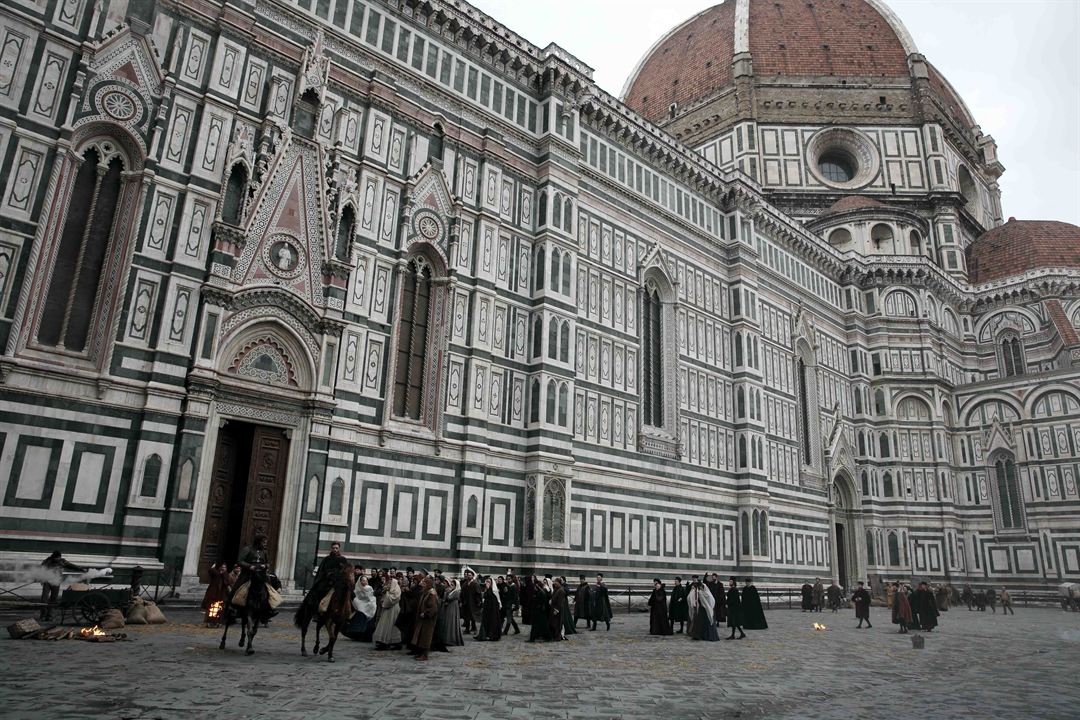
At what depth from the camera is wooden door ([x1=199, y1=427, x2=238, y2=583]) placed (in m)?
16.9

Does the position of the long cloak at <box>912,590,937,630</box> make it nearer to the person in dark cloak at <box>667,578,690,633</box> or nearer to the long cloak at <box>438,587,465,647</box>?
the person in dark cloak at <box>667,578,690,633</box>

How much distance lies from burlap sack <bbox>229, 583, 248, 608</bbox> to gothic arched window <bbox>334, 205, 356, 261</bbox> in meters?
11.1

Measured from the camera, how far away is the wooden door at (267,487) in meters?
17.5

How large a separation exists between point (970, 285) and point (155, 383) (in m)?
48.6

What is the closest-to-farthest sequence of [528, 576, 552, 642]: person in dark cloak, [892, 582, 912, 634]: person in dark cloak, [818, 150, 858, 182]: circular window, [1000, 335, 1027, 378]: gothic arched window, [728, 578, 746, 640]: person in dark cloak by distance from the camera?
[528, 576, 552, 642]: person in dark cloak < [728, 578, 746, 640]: person in dark cloak < [892, 582, 912, 634]: person in dark cloak < [1000, 335, 1027, 378]: gothic arched window < [818, 150, 858, 182]: circular window

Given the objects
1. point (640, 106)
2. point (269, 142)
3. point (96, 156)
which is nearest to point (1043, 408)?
point (640, 106)

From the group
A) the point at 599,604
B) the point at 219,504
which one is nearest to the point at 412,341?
the point at 219,504

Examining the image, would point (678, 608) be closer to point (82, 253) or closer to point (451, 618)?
point (451, 618)

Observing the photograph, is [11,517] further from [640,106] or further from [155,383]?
[640,106]

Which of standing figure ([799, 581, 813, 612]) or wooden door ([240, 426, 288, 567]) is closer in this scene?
wooden door ([240, 426, 288, 567])

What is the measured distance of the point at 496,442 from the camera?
2273cm

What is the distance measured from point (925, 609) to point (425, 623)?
1610 cm

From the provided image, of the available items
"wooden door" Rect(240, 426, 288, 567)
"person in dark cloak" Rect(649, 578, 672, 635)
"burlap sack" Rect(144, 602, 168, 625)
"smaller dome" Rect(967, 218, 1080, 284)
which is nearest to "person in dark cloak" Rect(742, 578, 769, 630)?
"person in dark cloak" Rect(649, 578, 672, 635)

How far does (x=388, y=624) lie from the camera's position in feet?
42.4
